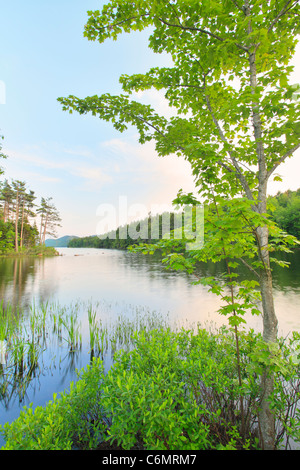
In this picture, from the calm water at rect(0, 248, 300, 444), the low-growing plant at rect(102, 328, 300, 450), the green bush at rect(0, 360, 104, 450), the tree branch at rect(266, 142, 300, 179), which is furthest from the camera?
the calm water at rect(0, 248, 300, 444)

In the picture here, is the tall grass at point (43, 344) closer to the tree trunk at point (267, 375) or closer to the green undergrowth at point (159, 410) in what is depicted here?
the green undergrowth at point (159, 410)

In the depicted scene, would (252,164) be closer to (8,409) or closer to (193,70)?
(193,70)

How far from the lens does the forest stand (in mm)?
60875

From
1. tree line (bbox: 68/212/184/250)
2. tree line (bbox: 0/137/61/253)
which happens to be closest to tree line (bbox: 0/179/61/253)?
tree line (bbox: 0/137/61/253)

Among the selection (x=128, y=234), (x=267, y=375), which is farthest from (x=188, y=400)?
(x=128, y=234)

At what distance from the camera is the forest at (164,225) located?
60.9 meters

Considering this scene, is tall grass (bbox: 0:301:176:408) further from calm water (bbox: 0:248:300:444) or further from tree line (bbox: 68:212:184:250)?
tree line (bbox: 68:212:184:250)

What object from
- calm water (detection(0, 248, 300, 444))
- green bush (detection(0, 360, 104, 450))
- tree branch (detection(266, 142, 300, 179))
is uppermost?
tree branch (detection(266, 142, 300, 179))

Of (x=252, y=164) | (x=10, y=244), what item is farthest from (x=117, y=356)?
(x=10, y=244)

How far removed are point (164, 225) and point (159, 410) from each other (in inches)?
3171

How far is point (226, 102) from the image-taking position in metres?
3.17

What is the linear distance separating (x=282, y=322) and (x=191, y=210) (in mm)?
9869

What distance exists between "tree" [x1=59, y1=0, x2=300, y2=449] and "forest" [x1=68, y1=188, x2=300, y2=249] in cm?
73

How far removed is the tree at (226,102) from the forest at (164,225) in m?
0.73
